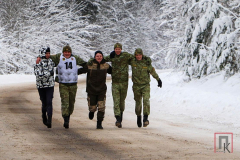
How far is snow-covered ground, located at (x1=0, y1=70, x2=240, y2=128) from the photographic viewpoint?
10.6 meters

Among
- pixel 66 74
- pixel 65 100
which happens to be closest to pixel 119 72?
pixel 66 74

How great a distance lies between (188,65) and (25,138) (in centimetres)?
1200

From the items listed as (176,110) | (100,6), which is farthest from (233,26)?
(100,6)

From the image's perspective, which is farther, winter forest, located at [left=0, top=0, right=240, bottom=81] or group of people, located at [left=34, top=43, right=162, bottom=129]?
winter forest, located at [left=0, top=0, right=240, bottom=81]

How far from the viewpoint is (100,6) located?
145 ft

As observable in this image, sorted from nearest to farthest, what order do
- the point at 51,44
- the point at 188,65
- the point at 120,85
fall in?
the point at 120,85 → the point at 188,65 → the point at 51,44

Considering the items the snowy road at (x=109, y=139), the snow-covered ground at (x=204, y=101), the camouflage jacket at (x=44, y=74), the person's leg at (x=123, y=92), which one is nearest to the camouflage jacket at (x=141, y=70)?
the person's leg at (x=123, y=92)

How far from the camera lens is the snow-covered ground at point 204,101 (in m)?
10.6

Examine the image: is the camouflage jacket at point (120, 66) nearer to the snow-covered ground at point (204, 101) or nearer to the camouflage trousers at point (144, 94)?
the camouflage trousers at point (144, 94)

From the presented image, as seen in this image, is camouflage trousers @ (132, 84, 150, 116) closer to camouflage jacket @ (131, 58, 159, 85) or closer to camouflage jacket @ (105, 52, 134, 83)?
camouflage jacket @ (131, 58, 159, 85)

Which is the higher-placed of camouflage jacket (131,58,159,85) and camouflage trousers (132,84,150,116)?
camouflage jacket (131,58,159,85)

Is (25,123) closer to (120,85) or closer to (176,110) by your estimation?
(120,85)

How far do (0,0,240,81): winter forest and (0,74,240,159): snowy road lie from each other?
5522 millimetres

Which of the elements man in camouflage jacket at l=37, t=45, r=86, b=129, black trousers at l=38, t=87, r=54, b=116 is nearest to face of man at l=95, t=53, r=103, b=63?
man in camouflage jacket at l=37, t=45, r=86, b=129
